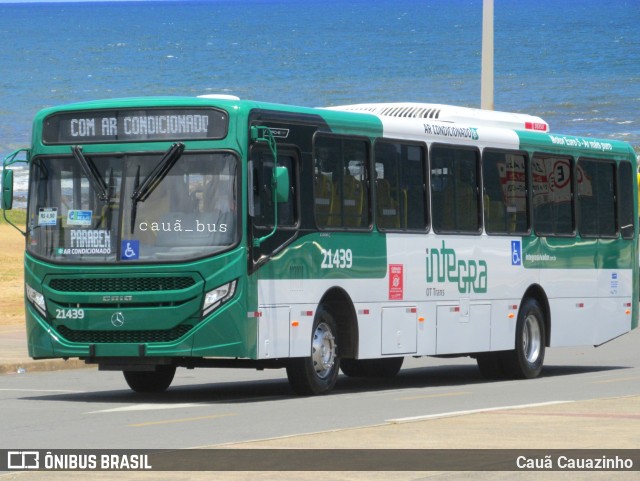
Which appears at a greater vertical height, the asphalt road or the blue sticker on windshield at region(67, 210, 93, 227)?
the blue sticker on windshield at region(67, 210, 93, 227)

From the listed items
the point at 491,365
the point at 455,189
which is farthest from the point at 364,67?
the point at 455,189

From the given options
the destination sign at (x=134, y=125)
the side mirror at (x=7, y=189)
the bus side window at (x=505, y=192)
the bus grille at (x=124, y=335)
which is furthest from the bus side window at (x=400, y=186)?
the side mirror at (x=7, y=189)

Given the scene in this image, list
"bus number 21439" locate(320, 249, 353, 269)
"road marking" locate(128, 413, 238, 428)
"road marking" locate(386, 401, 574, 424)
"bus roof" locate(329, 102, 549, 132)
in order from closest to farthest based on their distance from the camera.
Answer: "road marking" locate(386, 401, 574, 424) → "road marking" locate(128, 413, 238, 428) → "bus number 21439" locate(320, 249, 353, 269) → "bus roof" locate(329, 102, 549, 132)

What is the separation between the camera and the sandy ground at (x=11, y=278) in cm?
3133

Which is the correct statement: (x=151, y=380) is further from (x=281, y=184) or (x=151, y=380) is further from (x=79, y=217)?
(x=281, y=184)

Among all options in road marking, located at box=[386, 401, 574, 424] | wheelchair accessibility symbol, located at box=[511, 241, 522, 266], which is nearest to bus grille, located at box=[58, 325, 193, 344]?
road marking, located at box=[386, 401, 574, 424]

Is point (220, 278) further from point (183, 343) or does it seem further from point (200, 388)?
point (200, 388)

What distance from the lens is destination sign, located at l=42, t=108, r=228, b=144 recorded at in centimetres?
1691

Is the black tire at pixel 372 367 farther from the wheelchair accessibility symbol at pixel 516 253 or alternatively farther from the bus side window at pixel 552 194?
the bus side window at pixel 552 194

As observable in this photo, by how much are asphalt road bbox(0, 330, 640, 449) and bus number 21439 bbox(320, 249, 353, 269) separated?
1.35 m

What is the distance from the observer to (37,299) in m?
17.3

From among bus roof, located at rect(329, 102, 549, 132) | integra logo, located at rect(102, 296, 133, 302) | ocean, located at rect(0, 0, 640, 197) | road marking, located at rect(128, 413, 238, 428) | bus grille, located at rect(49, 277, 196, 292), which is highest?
ocean, located at rect(0, 0, 640, 197)

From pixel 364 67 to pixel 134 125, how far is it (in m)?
131

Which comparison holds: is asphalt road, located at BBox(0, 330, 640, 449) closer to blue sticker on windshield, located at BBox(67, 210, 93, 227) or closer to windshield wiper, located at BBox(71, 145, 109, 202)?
blue sticker on windshield, located at BBox(67, 210, 93, 227)
